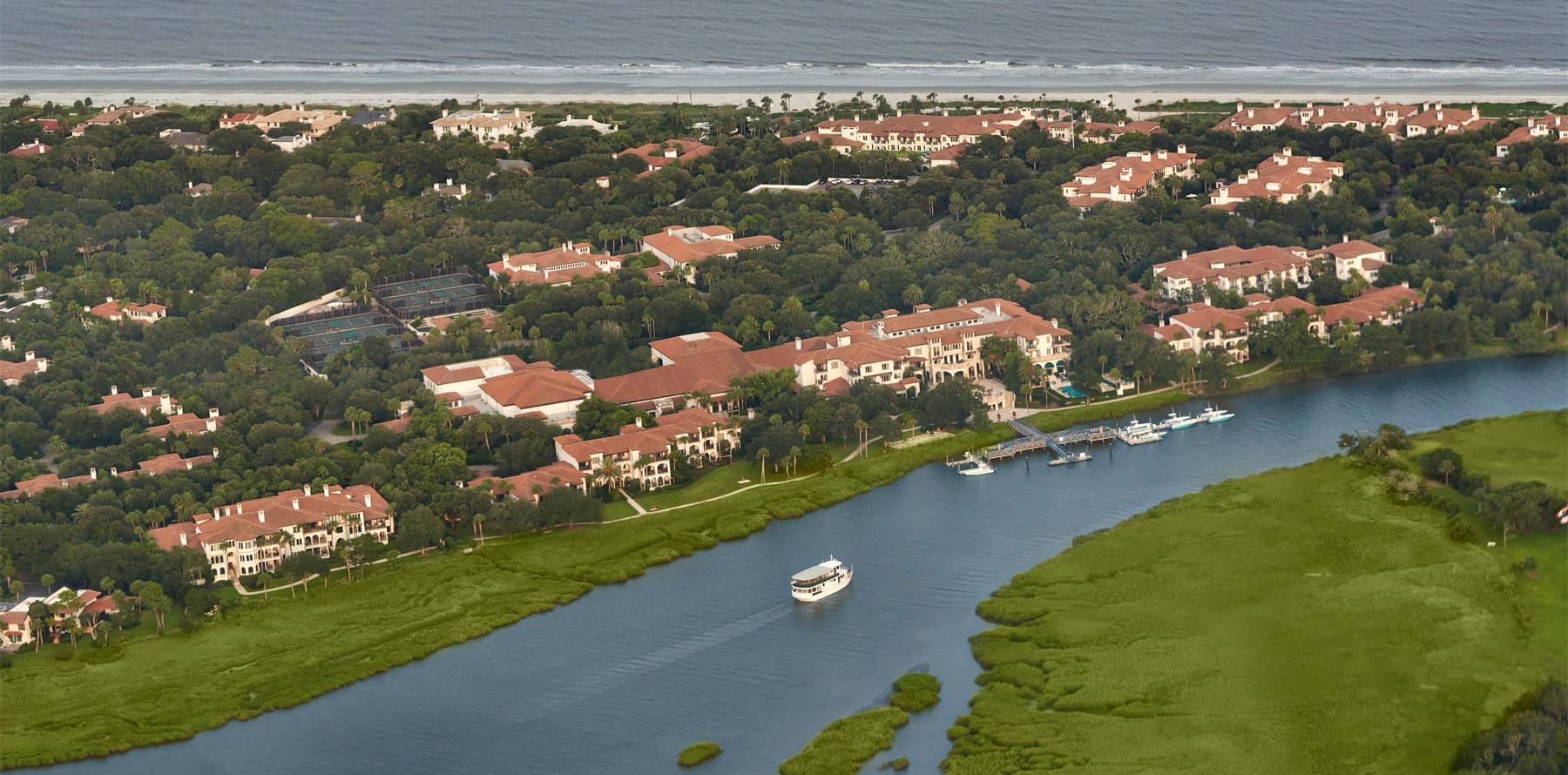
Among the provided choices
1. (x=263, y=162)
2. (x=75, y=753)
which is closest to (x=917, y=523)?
(x=75, y=753)

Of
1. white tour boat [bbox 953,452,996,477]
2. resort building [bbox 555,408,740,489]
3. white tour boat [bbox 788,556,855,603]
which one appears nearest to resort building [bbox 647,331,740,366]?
resort building [bbox 555,408,740,489]

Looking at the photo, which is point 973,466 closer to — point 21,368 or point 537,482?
point 537,482

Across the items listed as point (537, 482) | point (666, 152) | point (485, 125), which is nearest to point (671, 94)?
point (485, 125)

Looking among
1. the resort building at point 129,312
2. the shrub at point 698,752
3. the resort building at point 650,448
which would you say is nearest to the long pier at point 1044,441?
the resort building at point 650,448

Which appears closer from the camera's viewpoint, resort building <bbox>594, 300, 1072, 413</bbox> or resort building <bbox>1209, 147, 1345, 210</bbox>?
resort building <bbox>594, 300, 1072, 413</bbox>

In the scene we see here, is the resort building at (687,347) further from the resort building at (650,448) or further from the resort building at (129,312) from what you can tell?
the resort building at (129,312)

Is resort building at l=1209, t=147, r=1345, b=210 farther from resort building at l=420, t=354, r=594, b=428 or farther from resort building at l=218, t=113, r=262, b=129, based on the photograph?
resort building at l=218, t=113, r=262, b=129
